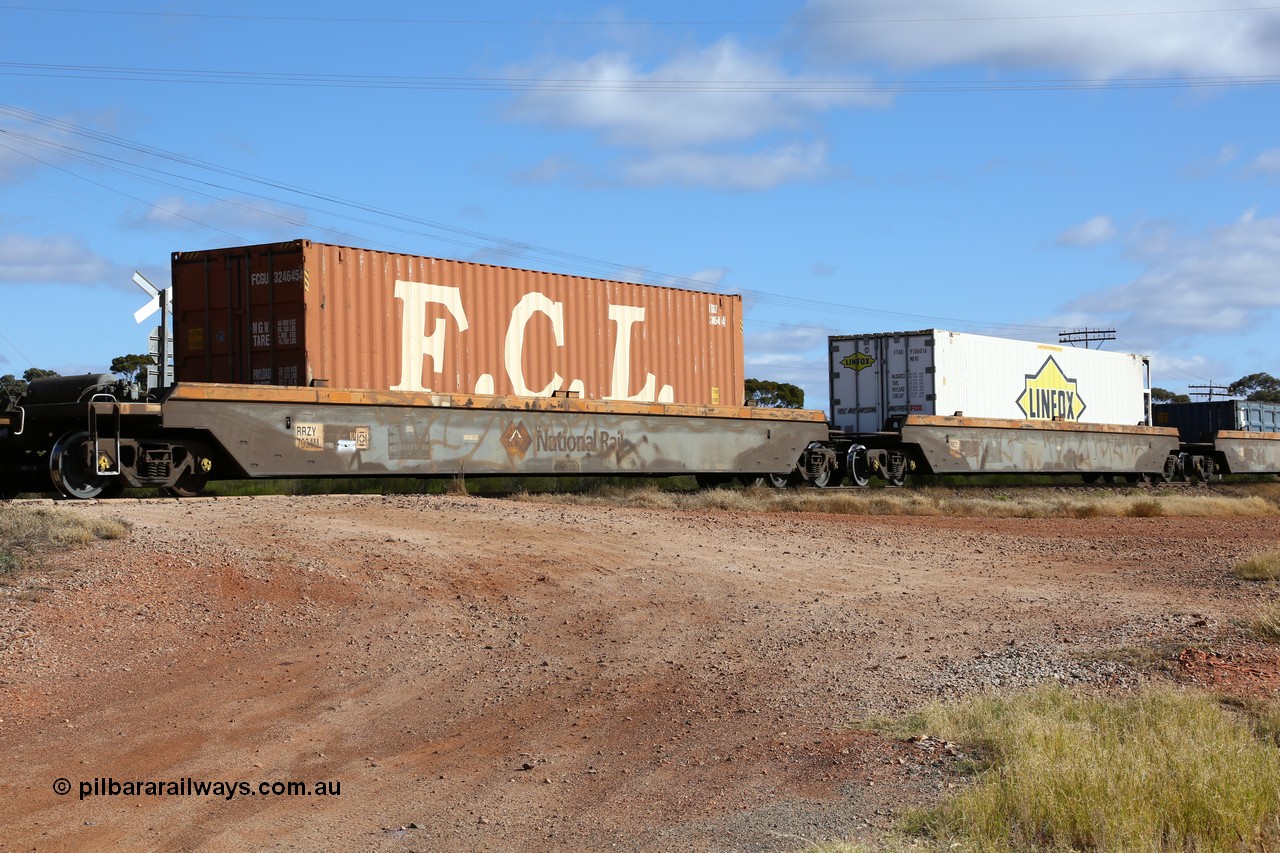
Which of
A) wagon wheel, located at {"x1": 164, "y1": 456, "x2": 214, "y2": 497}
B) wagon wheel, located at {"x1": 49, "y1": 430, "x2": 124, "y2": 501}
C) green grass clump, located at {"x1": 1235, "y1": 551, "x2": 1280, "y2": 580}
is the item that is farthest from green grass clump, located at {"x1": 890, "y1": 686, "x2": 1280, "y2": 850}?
wagon wheel, located at {"x1": 49, "y1": 430, "x2": 124, "y2": 501}

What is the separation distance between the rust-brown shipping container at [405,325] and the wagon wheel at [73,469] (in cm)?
279

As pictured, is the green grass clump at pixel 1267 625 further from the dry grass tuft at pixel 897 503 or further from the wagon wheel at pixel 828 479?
the wagon wheel at pixel 828 479

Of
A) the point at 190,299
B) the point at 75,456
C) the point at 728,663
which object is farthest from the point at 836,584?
the point at 190,299

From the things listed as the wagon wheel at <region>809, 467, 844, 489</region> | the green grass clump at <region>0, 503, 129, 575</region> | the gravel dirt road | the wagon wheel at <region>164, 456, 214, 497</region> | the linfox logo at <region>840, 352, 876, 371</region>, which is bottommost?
the gravel dirt road

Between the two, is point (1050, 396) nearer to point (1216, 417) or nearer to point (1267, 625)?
point (1216, 417)

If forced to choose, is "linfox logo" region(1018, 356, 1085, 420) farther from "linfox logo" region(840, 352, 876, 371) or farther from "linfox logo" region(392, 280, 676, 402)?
"linfox logo" region(392, 280, 676, 402)

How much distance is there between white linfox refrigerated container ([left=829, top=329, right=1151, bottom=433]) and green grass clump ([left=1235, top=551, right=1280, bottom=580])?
43.7ft

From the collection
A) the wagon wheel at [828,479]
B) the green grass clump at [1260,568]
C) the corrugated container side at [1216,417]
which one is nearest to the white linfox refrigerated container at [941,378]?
the wagon wheel at [828,479]

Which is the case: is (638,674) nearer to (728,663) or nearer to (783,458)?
(728,663)

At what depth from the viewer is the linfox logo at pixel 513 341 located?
56.9 ft

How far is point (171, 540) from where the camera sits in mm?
10898

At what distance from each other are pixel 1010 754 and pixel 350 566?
21.7 feet

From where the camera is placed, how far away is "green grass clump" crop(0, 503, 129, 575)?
9.82 metres

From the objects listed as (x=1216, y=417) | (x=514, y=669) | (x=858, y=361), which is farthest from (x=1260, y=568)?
(x=1216, y=417)
